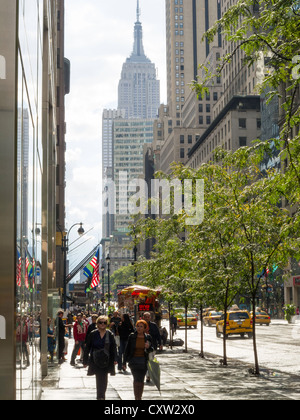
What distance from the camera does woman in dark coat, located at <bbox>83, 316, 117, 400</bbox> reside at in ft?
38.2

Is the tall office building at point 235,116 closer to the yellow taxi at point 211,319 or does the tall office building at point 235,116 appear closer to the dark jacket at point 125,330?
the yellow taxi at point 211,319

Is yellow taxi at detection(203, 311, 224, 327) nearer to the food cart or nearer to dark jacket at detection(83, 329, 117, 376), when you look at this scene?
the food cart

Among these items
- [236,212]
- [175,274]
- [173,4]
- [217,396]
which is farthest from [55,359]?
[173,4]

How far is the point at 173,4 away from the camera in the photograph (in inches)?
7776

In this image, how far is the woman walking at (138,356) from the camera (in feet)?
39.2

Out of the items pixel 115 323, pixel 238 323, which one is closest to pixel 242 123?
pixel 238 323

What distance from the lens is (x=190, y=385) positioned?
661 inches

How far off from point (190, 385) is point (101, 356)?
227 inches

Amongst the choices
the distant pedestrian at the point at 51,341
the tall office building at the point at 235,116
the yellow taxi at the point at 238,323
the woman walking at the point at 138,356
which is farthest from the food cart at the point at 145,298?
the tall office building at the point at 235,116

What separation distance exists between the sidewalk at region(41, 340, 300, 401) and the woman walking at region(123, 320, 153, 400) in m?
1.98

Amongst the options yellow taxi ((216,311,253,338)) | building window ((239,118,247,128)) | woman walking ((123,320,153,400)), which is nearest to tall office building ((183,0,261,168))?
building window ((239,118,247,128))

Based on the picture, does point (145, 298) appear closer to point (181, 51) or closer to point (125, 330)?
point (125, 330)

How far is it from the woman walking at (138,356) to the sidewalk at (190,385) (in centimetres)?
198
